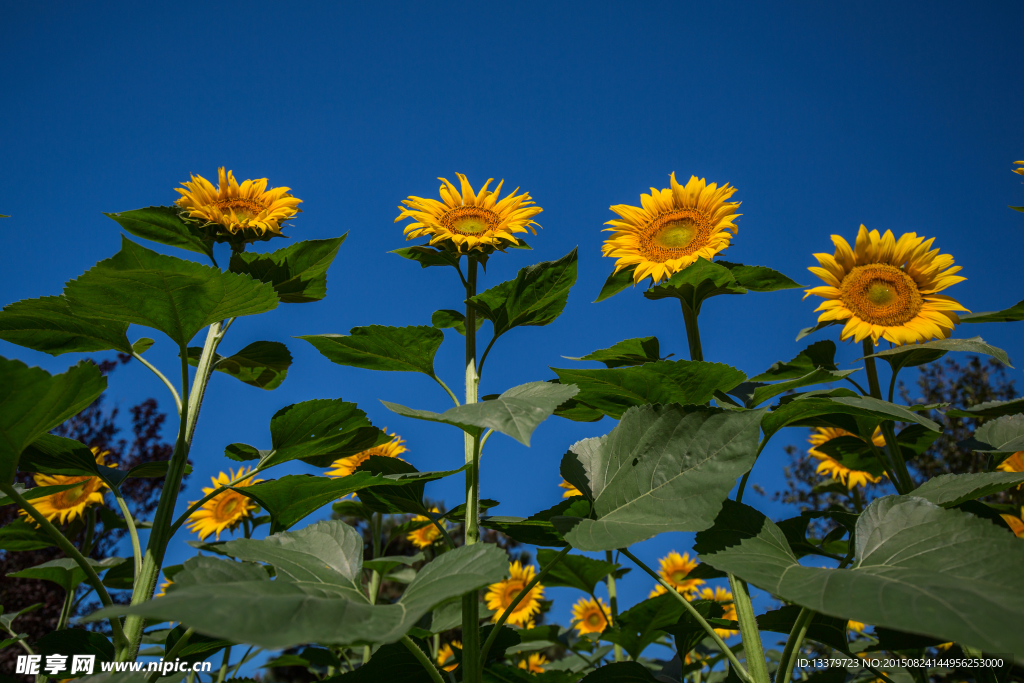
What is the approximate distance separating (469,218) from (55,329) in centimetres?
129

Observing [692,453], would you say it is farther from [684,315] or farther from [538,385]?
[684,315]

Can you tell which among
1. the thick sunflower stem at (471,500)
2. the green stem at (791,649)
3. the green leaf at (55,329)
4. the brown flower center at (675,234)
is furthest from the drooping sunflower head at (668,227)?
the green leaf at (55,329)

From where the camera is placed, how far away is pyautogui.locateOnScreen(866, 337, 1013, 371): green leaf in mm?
1771

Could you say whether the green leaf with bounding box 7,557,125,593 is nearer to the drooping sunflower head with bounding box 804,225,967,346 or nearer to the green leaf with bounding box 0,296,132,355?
the green leaf with bounding box 0,296,132,355

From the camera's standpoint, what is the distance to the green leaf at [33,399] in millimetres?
1181

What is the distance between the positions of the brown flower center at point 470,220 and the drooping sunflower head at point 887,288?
3.99 feet

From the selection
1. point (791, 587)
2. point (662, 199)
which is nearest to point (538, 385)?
point (791, 587)

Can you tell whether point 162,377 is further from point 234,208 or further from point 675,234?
point 675,234

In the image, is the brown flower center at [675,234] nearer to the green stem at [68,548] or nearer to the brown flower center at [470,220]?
the brown flower center at [470,220]

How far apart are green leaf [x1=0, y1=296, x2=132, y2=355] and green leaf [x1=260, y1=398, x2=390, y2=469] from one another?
1.62ft

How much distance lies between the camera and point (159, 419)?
1158cm

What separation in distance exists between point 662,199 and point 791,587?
5.68 ft

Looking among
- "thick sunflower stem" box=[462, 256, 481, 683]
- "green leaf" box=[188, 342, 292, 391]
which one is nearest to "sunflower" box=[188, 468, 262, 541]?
"green leaf" box=[188, 342, 292, 391]

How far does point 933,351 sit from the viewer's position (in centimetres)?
206
